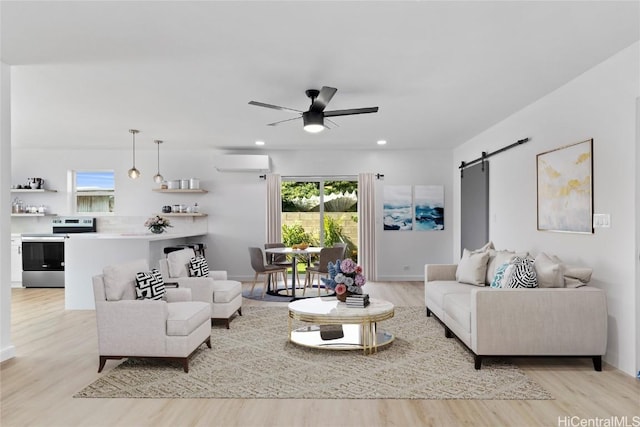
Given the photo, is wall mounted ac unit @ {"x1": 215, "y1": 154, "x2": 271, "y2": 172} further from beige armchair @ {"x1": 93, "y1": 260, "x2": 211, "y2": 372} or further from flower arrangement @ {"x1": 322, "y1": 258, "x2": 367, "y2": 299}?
beige armchair @ {"x1": 93, "y1": 260, "x2": 211, "y2": 372}

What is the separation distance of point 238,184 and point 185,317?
17.4ft

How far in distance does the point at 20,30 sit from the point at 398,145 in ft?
20.3

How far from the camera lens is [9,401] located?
3027 mm

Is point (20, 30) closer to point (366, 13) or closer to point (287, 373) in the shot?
point (366, 13)

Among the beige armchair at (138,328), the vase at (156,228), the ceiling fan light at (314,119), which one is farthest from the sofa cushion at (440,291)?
the vase at (156,228)

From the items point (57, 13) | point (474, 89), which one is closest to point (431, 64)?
point (474, 89)

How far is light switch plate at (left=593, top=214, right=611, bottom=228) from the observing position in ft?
12.2

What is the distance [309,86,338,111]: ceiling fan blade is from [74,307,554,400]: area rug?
2388 millimetres

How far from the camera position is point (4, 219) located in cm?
396

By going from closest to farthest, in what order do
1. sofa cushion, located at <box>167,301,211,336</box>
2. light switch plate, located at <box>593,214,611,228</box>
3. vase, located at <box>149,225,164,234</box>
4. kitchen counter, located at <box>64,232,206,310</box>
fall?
sofa cushion, located at <box>167,301,211,336</box>, light switch plate, located at <box>593,214,611,228</box>, kitchen counter, located at <box>64,232,206,310</box>, vase, located at <box>149,225,164,234</box>

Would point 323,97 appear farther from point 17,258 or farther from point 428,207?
point 17,258

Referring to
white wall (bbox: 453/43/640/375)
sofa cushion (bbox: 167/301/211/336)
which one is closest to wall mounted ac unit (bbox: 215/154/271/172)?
sofa cushion (bbox: 167/301/211/336)

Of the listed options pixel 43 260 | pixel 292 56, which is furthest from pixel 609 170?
pixel 43 260

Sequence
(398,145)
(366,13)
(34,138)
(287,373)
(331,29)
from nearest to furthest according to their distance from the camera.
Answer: (366,13) → (331,29) → (287,373) → (34,138) → (398,145)
